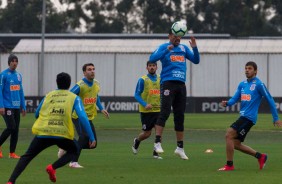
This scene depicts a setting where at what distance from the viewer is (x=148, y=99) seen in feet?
67.1

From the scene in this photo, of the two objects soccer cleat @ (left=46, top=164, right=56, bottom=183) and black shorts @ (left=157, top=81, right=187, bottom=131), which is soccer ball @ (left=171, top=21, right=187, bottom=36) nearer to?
black shorts @ (left=157, top=81, right=187, bottom=131)

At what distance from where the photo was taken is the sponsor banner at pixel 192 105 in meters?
48.7

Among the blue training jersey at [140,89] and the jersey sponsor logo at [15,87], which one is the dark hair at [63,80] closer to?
the jersey sponsor logo at [15,87]

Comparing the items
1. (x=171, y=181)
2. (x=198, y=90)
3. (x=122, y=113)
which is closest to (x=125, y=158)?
(x=171, y=181)

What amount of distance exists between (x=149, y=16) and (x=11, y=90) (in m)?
78.6

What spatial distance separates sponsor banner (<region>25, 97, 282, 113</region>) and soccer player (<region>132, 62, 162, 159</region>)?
92.0 feet

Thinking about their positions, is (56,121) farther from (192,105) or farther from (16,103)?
(192,105)

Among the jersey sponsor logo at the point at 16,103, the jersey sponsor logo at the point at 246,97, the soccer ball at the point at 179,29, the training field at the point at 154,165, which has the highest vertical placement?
the soccer ball at the point at 179,29

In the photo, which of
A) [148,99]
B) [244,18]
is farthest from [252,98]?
[244,18]

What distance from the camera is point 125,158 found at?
18.6 metres

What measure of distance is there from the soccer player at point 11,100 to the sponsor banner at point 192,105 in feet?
97.5

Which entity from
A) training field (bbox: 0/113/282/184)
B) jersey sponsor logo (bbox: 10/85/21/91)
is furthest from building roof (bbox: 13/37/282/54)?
jersey sponsor logo (bbox: 10/85/21/91)

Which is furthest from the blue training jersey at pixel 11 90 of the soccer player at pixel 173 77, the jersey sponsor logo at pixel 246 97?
the jersey sponsor logo at pixel 246 97

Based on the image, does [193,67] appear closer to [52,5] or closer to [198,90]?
[198,90]
